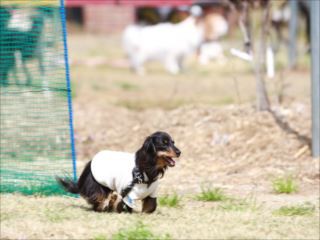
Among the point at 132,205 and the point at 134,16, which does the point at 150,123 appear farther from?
the point at 134,16

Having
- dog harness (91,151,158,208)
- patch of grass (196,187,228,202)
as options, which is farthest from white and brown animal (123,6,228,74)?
dog harness (91,151,158,208)

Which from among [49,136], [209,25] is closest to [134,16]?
[209,25]

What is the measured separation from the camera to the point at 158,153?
7262mm

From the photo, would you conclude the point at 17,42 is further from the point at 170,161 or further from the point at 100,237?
the point at 100,237

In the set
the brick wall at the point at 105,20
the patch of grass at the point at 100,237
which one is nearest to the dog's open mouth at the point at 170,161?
the patch of grass at the point at 100,237

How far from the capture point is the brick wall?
29.5 m

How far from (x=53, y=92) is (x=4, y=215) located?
73.0 inches

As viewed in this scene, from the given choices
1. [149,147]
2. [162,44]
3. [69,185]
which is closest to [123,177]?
[149,147]

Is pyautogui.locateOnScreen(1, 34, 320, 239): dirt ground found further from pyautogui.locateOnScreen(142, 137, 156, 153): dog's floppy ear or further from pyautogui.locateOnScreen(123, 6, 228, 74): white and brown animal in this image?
pyautogui.locateOnScreen(123, 6, 228, 74): white and brown animal

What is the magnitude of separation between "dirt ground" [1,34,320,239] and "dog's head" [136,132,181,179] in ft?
1.47

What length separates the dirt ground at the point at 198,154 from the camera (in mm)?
7293

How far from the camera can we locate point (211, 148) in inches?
432

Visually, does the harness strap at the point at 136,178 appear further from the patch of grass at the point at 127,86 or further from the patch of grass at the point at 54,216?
the patch of grass at the point at 127,86

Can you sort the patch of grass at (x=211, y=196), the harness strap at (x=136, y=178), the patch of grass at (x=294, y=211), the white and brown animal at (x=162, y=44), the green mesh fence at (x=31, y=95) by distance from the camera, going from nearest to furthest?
the harness strap at (x=136, y=178), the patch of grass at (x=294, y=211), the patch of grass at (x=211, y=196), the green mesh fence at (x=31, y=95), the white and brown animal at (x=162, y=44)
